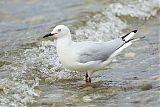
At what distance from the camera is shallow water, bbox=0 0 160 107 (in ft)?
23.3

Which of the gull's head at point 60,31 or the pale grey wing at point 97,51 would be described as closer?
the pale grey wing at point 97,51

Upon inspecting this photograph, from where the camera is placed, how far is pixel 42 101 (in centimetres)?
700

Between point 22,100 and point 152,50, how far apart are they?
3.61m

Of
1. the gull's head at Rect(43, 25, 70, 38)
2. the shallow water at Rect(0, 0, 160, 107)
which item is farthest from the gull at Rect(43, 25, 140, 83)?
the shallow water at Rect(0, 0, 160, 107)

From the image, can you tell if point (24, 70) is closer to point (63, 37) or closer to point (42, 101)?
point (63, 37)

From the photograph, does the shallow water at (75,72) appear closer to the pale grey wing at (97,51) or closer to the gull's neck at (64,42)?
the pale grey wing at (97,51)

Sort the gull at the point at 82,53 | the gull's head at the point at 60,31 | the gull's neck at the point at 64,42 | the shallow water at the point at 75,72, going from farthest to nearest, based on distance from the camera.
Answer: the gull's head at the point at 60,31 → the gull's neck at the point at 64,42 → the gull at the point at 82,53 → the shallow water at the point at 75,72

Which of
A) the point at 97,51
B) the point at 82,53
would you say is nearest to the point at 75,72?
the point at 97,51

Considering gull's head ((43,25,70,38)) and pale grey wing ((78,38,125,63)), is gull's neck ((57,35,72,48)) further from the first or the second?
pale grey wing ((78,38,125,63))

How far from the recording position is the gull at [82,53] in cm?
758

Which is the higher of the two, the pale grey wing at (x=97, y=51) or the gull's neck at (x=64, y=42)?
the gull's neck at (x=64, y=42)

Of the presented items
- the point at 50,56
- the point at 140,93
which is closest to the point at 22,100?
the point at 140,93

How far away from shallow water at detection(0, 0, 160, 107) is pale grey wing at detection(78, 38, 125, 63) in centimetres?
41

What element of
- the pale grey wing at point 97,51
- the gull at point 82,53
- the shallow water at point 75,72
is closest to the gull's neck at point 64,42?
the gull at point 82,53
